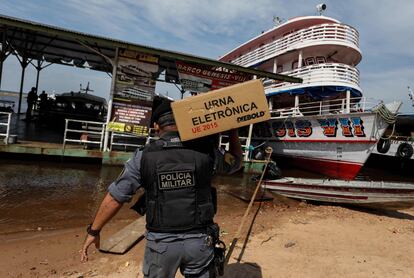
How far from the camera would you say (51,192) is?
9.00 m

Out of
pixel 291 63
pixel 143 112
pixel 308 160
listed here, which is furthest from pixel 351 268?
pixel 291 63

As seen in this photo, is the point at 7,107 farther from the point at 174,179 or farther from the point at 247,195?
the point at 174,179

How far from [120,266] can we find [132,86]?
9.46m

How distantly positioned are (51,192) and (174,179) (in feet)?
25.1

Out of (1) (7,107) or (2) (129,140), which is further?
(1) (7,107)

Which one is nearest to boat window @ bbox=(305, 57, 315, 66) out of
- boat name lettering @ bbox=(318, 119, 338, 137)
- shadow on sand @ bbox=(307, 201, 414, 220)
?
boat name lettering @ bbox=(318, 119, 338, 137)

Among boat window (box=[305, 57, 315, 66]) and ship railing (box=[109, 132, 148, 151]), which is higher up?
boat window (box=[305, 57, 315, 66])

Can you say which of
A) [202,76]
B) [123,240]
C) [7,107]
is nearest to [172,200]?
[123,240]

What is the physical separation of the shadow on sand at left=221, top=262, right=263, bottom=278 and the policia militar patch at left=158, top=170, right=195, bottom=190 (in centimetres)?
254

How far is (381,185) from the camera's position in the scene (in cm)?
901

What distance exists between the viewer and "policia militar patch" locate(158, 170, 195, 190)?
2414 mm

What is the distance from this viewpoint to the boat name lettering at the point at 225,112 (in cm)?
255

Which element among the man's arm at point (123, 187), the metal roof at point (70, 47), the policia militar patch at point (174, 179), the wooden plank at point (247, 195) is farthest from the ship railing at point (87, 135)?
the policia militar patch at point (174, 179)

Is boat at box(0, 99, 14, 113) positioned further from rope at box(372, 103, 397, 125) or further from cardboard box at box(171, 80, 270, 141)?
cardboard box at box(171, 80, 270, 141)
